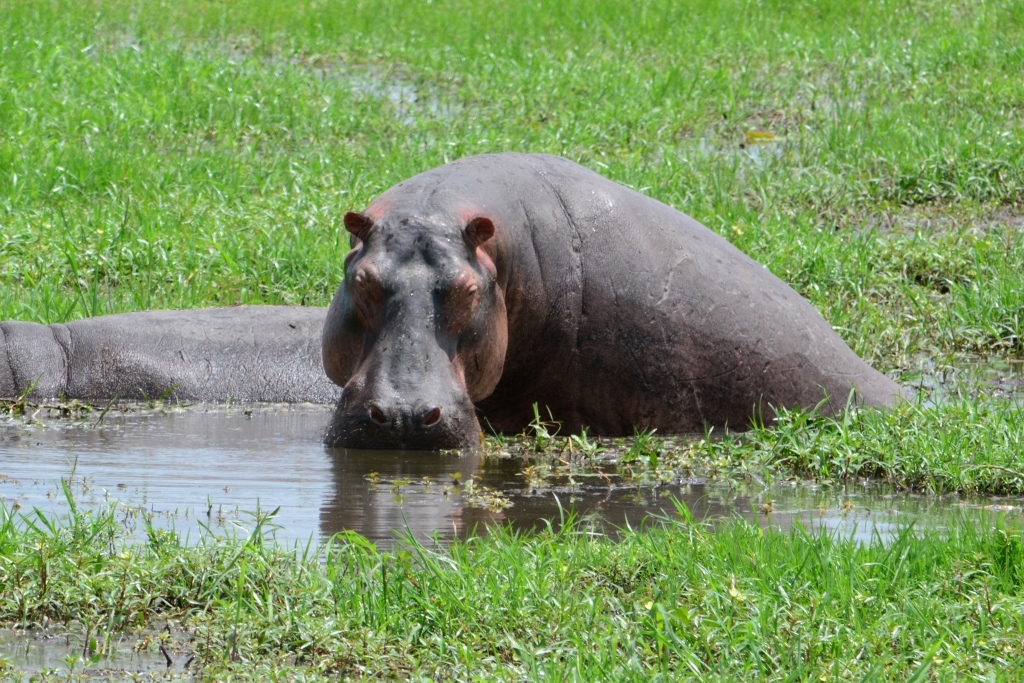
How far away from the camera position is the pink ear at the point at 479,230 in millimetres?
6863

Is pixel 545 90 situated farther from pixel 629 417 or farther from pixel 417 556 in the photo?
pixel 417 556

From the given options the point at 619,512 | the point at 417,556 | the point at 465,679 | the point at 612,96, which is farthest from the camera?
the point at 612,96

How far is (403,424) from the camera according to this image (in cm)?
657

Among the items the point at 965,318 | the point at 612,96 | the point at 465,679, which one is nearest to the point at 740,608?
the point at 465,679

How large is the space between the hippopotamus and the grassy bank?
2.13 m

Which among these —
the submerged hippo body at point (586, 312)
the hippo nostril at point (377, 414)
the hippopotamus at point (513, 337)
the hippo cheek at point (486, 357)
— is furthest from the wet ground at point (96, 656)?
the hippo cheek at point (486, 357)

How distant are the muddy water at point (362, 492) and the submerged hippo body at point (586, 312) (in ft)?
1.70

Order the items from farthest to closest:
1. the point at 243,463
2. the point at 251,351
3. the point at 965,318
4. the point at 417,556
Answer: the point at 965,318, the point at 251,351, the point at 243,463, the point at 417,556

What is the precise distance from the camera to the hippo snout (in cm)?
655

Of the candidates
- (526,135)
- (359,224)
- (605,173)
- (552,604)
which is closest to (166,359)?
(359,224)

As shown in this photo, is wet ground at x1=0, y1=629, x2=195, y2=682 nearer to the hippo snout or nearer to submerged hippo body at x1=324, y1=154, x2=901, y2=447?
the hippo snout

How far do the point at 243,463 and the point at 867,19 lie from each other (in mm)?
12613

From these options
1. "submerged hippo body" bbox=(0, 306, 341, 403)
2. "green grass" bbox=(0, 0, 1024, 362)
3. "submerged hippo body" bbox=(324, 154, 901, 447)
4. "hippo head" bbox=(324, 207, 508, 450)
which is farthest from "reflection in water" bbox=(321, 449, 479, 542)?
"green grass" bbox=(0, 0, 1024, 362)

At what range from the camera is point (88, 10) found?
1816 centimetres
